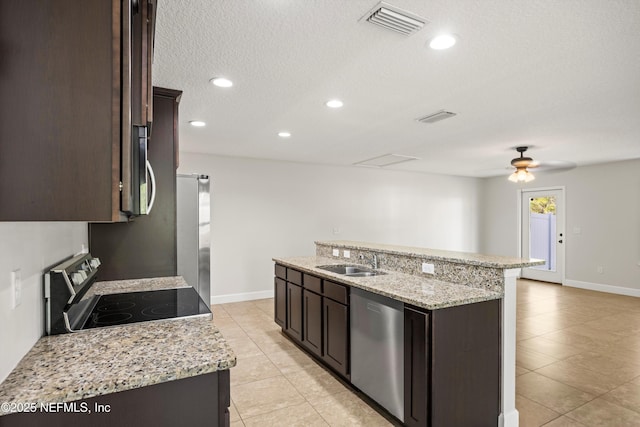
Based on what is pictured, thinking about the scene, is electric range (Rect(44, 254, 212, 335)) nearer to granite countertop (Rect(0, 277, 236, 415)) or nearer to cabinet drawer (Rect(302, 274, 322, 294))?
granite countertop (Rect(0, 277, 236, 415))

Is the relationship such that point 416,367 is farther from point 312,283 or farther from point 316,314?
point 312,283

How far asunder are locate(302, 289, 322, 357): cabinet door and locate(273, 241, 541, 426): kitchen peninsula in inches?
9.3

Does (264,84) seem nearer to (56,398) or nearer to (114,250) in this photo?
(114,250)

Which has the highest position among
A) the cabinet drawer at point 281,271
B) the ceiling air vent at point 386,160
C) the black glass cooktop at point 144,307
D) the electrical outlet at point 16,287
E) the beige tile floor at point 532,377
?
the ceiling air vent at point 386,160

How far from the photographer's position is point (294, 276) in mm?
3646

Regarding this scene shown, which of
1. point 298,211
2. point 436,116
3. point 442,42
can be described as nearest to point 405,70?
point 442,42

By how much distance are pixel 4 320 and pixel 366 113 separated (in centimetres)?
294

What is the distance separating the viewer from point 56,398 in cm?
97

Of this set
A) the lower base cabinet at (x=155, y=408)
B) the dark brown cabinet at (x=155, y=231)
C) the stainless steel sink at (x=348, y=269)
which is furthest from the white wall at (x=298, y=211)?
the lower base cabinet at (x=155, y=408)

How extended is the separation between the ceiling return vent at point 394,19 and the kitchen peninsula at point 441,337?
4.83 ft

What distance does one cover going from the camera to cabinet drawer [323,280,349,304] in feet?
9.05

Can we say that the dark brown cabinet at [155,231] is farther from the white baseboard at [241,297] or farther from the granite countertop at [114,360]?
the white baseboard at [241,297]

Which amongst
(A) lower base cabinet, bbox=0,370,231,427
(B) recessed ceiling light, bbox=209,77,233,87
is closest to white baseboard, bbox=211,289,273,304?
(B) recessed ceiling light, bbox=209,77,233,87

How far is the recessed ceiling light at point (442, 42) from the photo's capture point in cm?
193
